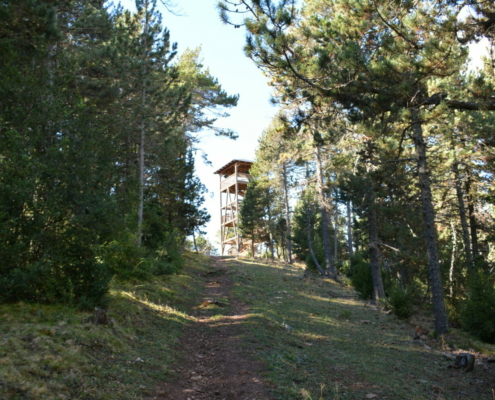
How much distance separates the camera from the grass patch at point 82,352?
14.8ft

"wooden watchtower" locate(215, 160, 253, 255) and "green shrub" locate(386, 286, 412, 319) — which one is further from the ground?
"wooden watchtower" locate(215, 160, 253, 255)

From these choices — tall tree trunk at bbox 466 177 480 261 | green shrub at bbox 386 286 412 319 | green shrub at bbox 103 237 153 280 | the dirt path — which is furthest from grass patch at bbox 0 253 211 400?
tall tree trunk at bbox 466 177 480 261

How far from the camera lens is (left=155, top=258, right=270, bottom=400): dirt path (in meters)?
5.57

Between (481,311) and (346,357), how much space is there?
5.66 metres

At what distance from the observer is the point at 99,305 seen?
8.19m

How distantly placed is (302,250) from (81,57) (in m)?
29.3

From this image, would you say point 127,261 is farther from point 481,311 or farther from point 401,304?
point 481,311

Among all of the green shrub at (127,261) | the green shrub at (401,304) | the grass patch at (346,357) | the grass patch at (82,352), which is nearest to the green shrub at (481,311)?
the grass patch at (346,357)

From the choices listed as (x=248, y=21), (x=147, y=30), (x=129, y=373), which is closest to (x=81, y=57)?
(x=147, y=30)

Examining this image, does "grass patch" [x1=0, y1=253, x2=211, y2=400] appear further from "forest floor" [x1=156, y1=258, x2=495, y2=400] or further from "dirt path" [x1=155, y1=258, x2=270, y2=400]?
"forest floor" [x1=156, y1=258, x2=495, y2=400]

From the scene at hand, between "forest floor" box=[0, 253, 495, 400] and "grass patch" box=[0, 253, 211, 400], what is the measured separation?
0.06ft

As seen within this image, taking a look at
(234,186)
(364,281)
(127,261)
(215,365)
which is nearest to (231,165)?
(234,186)

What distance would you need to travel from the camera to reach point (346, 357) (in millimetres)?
8117

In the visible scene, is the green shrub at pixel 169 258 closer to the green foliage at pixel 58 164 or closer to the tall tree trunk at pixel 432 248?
the green foliage at pixel 58 164
